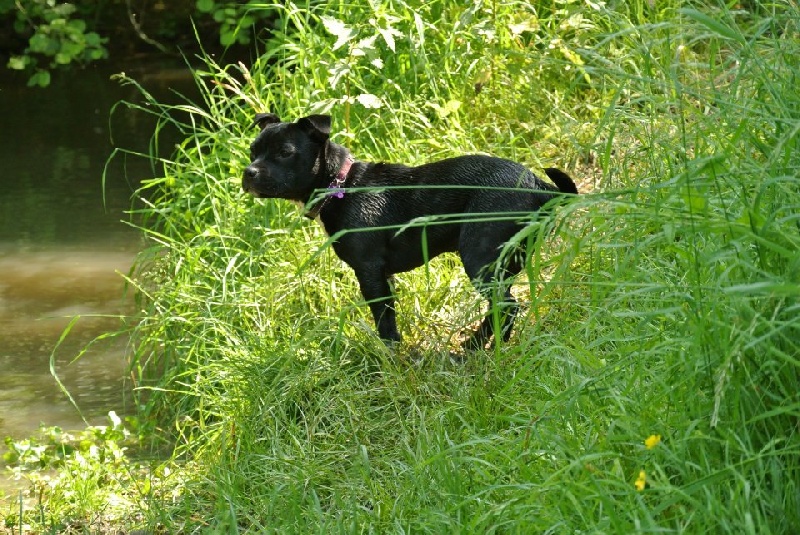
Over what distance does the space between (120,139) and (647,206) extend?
894cm

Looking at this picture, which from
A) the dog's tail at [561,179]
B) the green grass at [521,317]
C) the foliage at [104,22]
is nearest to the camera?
the green grass at [521,317]

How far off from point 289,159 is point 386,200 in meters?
0.44

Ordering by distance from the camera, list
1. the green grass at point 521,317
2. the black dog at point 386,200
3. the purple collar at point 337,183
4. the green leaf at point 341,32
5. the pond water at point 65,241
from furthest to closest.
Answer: the pond water at point 65,241, the green leaf at point 341,32, the purple collar at point 337,183, the black dog at point 386,200, the green grass at point 521,317

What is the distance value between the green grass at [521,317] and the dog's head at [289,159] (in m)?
0.58

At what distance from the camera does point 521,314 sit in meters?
5.43

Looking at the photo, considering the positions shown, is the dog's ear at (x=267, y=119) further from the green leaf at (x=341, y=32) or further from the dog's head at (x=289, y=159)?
the green leaf at (x=341, y=32)

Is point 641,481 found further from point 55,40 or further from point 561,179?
point 55,40

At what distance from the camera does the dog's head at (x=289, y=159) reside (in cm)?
530

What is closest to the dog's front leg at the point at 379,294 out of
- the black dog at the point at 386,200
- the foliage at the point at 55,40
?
the black dog at the point at 386,200

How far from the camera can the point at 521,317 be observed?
529 cm

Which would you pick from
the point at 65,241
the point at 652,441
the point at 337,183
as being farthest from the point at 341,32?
the point at 652,441

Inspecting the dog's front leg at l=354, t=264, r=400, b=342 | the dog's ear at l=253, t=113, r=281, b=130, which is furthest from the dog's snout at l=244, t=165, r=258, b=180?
the dog's front leg at l=354, t=264, r=400, b=342

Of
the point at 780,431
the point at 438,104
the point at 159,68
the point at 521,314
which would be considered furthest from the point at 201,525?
the point at 159,68

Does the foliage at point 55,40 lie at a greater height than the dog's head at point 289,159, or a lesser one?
lesser
